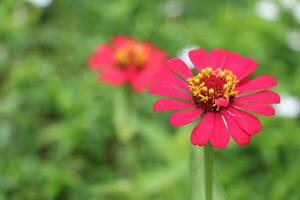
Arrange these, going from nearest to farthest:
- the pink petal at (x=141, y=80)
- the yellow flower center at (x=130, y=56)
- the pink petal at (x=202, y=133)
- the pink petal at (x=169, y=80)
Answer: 1. the pink petal at (x=202, y=133)
2. the pink petal at (x=169, y=80)
3. the pink petal at (x=141, y=80)
4. the yellow flower center at (x=130, y=56)

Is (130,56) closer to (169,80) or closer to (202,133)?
(169,80)

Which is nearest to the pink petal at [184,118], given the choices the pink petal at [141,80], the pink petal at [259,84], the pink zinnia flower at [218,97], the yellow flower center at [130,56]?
the pink zinnia flower at [218,97]

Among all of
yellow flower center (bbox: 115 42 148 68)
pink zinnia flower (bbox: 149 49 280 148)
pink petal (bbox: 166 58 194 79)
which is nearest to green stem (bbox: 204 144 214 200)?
pink zinnia flower (bbox: 149 49 280 148)

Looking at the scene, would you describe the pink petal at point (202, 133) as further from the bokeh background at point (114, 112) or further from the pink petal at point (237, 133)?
the bokeh background at point (114, 112)

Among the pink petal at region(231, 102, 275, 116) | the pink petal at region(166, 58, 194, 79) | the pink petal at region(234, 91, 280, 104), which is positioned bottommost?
the pink petal at region(231, 102, 275, 116)

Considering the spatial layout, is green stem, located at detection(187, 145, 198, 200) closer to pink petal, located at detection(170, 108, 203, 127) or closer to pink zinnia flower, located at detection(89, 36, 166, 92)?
pink petal, located at detection(170, 108, 203, 127)

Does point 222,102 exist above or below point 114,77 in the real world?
below

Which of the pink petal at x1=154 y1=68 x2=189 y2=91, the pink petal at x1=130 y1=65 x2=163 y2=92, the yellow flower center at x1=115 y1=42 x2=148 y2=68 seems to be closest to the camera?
the pink petal at x1=154 y1=68 x2=189 y2=91

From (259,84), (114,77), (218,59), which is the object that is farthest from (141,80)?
(259,84)
